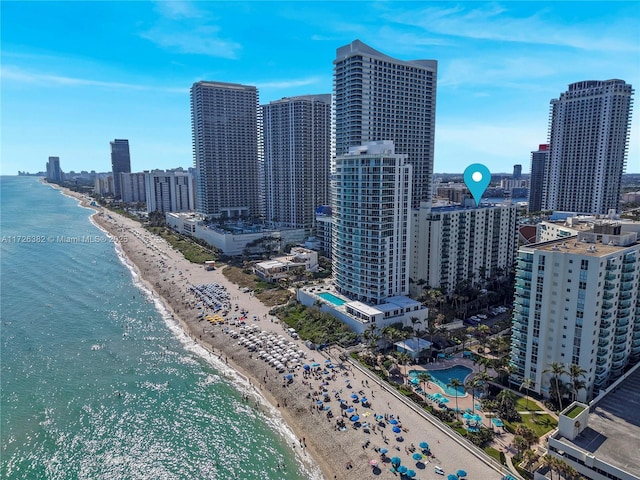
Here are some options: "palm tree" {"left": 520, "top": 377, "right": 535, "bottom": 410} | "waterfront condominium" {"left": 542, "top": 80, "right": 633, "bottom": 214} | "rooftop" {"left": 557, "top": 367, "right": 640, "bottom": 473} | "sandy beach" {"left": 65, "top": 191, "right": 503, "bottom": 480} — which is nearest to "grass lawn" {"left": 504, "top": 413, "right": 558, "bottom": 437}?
"palm tree" {"left": 520, "top": 377, "right": 535, "bottom": 410}

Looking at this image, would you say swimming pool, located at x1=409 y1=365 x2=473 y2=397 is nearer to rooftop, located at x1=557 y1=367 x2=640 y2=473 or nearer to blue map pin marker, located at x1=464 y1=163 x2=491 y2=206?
rooftop, located at x1=557 y1=367 x2=640 y2=473

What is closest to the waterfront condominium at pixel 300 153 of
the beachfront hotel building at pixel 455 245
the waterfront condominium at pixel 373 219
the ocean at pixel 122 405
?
the waterfront condominium at pixel 373 219

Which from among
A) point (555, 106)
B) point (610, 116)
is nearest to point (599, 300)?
point (610, 116)

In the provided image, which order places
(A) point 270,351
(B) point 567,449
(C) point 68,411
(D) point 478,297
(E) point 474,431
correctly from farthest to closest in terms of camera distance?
(D) point 478,297
(A) point 270,351
(C) point 68,411
(E) point 474,431
(B) point 567,449

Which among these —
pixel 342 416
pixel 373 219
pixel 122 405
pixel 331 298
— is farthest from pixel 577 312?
pixel 122 405

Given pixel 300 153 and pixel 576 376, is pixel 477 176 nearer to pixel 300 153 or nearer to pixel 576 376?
pixel 576 376

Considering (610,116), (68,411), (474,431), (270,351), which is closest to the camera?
(474,431)

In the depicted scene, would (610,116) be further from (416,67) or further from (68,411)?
(68,411)
